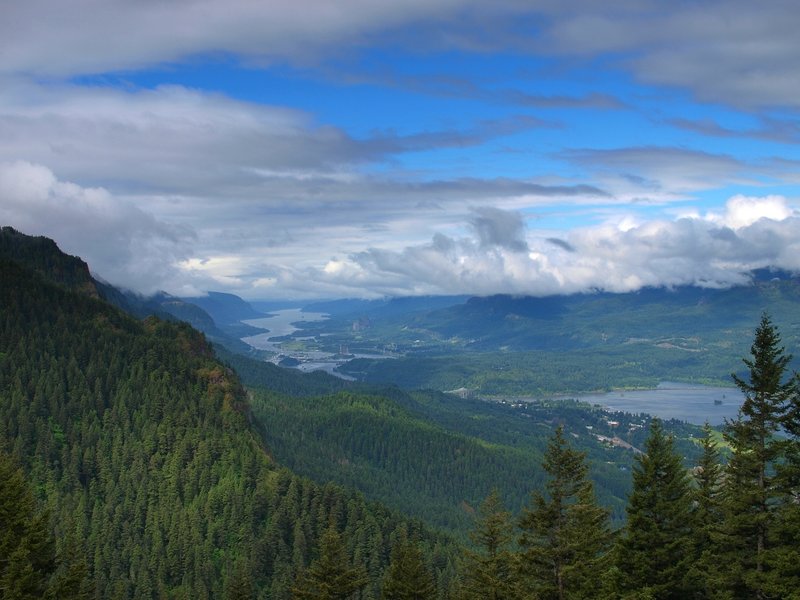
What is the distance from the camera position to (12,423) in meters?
156

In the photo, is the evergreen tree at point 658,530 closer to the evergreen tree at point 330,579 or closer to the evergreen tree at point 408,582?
the evergreen tree at point 408,582

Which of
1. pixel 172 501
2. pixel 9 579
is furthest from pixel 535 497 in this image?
pixel 172 501

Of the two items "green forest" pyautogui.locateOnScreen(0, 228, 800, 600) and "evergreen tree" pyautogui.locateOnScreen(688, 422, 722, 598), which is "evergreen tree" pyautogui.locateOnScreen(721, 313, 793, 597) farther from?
"evergreen tree" pyautogui.locateOnScreen(688, 422, 722, 598)

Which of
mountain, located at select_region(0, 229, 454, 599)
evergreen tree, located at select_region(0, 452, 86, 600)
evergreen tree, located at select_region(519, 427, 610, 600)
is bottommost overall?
mountain, located at select_region(0, 229, 454, 599)

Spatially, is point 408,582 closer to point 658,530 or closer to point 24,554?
point 658,530

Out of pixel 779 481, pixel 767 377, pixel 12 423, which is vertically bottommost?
pixel 12 423

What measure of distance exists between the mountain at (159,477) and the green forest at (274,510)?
452 millimetres

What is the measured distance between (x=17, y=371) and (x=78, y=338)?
2311 centimetres

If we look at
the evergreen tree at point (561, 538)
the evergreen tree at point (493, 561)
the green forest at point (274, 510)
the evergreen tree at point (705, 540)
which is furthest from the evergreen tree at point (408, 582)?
the evergreen tree at point (705, 540)

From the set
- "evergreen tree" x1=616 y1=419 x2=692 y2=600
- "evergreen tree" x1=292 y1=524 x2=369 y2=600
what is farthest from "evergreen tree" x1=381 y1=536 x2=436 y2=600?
"evergreen tree" x1=616 y1=419 x2=692 y2=600

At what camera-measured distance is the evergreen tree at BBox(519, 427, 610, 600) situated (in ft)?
167

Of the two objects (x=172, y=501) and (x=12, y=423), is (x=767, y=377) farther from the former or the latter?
(x=12, y=423)

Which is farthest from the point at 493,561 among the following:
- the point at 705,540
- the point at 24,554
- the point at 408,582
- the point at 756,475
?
the point at 24,554

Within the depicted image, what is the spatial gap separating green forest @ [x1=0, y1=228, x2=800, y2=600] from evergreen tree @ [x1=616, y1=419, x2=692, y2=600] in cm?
14
